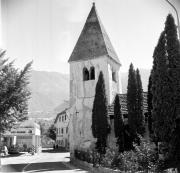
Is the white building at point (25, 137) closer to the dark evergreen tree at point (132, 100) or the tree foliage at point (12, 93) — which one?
the dark evergreen tree at point (132, 100)

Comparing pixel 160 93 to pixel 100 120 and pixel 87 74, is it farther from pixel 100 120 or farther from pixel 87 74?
pixel 87 74

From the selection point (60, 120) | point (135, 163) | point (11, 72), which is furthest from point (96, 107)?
point (60, 120)

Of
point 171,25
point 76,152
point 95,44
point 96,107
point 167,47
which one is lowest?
point 76,152

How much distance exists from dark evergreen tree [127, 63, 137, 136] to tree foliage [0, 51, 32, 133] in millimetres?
13300

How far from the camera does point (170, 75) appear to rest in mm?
15398

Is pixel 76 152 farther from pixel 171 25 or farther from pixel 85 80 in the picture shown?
pixel 171 25

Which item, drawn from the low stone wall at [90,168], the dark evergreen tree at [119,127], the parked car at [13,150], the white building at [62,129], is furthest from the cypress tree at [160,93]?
the white building at [62,129]

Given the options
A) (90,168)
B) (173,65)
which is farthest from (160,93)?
(90,168)

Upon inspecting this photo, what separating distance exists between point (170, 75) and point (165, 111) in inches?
77.4

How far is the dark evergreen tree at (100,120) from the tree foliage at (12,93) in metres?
13.9

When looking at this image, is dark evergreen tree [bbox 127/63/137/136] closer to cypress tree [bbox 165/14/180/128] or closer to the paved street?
the paved street

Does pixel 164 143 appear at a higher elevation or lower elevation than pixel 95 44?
lower

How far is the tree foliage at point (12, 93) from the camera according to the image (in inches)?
417

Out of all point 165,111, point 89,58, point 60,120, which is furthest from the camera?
point 60,120
